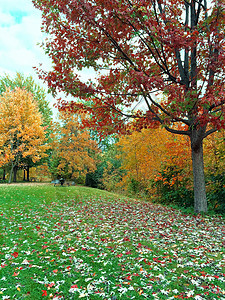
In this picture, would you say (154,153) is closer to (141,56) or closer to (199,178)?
(199,178)

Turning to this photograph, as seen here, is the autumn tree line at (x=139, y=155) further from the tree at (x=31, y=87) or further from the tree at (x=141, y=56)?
the tree at (x=31, y=87)

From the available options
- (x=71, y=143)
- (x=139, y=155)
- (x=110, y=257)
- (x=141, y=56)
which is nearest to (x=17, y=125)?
(x=71, y=143)

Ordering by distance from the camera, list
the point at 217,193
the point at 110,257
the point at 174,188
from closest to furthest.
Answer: the point at 110,257 < the point at 217,193 < the point at 174,188

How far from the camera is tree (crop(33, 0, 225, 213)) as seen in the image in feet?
18.0

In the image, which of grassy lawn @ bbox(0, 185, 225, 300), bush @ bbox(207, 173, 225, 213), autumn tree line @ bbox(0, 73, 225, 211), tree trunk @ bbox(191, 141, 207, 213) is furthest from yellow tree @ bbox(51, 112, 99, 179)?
tree trunk @ bbox(191, 141, 207, 213)

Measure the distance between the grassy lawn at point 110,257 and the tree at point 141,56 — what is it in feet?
9.74

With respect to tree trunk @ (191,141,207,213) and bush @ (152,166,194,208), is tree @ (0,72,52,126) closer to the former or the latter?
bush @ (152,166,194,208)

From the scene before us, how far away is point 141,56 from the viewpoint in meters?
7.31

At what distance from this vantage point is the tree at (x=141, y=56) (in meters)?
5.47

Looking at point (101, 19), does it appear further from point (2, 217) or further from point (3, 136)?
point (3, 136)

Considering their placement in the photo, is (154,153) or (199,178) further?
(154,153)

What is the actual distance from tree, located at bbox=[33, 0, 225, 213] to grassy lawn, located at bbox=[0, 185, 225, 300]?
2.97m

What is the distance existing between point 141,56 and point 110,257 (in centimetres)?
651

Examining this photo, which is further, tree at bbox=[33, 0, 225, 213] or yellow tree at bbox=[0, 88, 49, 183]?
yellow tree at bbox=[0, 88, 49, 183]
